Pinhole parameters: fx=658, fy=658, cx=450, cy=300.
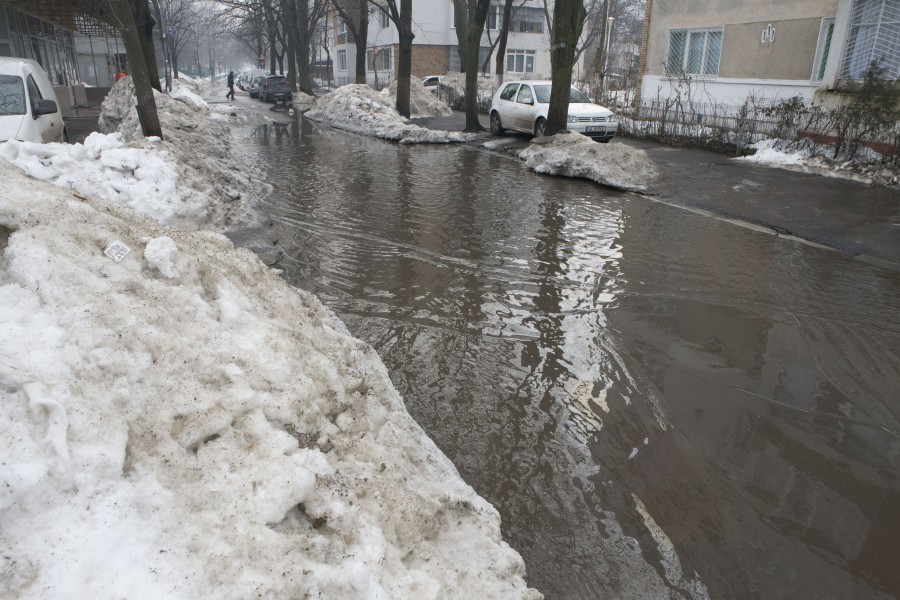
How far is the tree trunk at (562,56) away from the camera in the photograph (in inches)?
612

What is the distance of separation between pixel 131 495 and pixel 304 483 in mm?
647

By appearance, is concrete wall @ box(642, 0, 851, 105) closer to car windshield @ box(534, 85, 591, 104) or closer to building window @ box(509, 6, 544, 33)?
car windshield @ box(534, 85, 591, 104)

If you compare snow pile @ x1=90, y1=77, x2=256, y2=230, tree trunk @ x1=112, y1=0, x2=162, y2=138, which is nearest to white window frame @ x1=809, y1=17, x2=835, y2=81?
snow pile @ x1=90, y1=77, x2=256, y2=230

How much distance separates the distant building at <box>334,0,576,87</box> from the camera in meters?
48.9

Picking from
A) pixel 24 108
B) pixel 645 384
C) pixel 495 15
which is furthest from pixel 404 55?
pixel 495 15

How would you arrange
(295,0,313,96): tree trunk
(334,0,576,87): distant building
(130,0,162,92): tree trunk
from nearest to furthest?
(130,0,162,92): tree trunk, (295,0,313,96): tree trunk, (334,0,576,87): distant building

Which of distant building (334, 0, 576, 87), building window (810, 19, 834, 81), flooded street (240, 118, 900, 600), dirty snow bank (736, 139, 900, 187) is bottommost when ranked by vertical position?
flooded street (240, 118, 900, 600)

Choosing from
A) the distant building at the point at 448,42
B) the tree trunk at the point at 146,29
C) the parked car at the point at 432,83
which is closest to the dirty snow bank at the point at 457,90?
the parked car at the point at 432,83

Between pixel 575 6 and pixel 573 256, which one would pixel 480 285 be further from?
pixel 575 6

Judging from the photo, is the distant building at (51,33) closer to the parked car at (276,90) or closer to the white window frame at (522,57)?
the parked car at (276,90)

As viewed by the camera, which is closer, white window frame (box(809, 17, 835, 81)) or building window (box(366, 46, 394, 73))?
white window frame (box(809, 17, 835, 81))

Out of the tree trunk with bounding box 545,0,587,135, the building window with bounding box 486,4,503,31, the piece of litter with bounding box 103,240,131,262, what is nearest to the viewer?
the piece of litter with bounding box 103,240,131,262

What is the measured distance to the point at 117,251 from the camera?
385 centimetres

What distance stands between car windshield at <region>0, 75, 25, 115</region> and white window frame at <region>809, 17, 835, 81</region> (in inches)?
673
